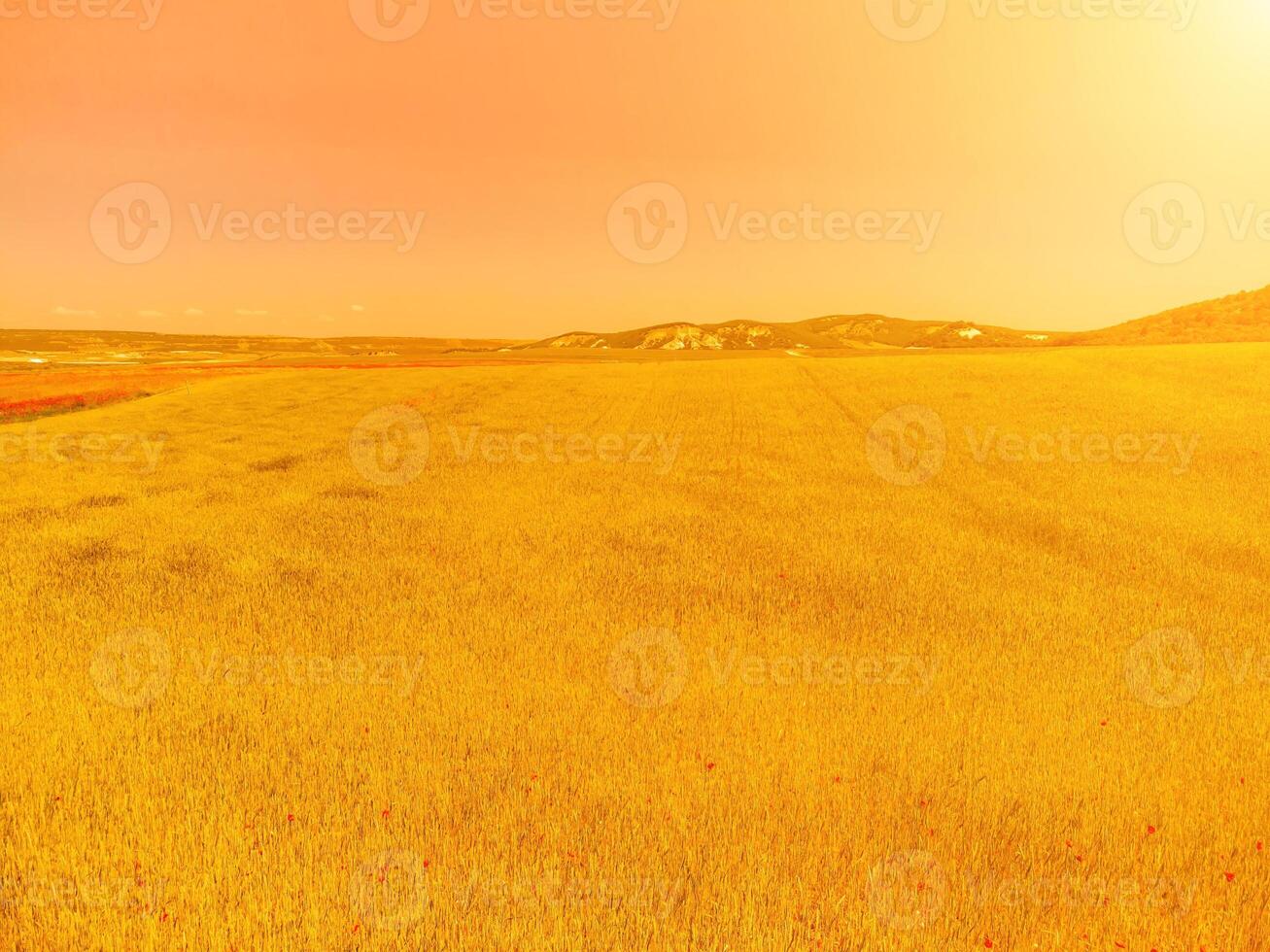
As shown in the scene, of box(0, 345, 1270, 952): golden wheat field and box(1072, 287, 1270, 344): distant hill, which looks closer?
box(0, 345, 1270, 952): golden wheat field

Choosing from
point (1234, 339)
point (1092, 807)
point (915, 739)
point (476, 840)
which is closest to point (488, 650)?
point (476, 840)

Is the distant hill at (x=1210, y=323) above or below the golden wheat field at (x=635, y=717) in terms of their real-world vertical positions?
above

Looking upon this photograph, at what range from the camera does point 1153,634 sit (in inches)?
303

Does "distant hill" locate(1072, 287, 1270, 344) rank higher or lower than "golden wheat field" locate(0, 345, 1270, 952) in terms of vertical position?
higher

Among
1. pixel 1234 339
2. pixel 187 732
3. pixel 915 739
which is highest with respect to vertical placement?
pixel 1234 339

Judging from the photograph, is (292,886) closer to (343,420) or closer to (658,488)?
(658,488)

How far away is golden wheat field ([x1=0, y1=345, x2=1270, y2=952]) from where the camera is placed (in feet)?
12.1

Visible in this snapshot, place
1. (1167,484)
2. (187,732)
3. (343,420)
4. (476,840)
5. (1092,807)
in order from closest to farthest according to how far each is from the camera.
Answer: (476,840) < (1092,807) < (187,732) < (1167,484) < (343,420)

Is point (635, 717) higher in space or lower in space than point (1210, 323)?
lower

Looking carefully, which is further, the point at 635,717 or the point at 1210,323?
the point at 1210,323

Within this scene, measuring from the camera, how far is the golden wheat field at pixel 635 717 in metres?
3.69

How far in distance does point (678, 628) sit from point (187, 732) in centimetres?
531

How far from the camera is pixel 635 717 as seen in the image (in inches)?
227

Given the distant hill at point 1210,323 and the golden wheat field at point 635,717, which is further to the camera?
the distant hill at point 1210,323
